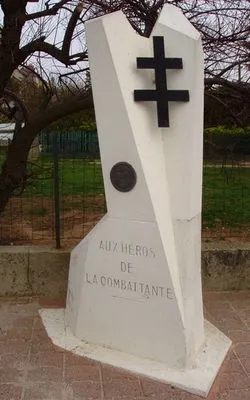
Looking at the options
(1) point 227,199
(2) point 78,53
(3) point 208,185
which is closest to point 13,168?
(2) point 78,53

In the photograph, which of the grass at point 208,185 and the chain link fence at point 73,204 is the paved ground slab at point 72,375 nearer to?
the chain link fence at point 73,204

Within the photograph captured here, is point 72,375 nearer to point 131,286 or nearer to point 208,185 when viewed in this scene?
point 131,286

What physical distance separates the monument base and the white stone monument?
1 cm

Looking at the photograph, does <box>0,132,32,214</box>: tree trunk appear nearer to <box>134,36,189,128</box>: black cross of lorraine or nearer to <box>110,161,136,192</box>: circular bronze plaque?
<box>110,161,136,192</box>: circular bronze plaque

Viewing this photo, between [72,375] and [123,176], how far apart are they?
4.43 feet

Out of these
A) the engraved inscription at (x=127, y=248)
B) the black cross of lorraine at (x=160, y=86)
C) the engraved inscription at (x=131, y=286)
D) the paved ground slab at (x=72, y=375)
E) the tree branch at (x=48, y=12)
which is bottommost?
the paved ground slab at (x=72, y=375)

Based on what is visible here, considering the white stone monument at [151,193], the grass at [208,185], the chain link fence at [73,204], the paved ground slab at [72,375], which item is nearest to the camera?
the paved ground slab at [72,375]

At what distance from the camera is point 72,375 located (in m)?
3.37

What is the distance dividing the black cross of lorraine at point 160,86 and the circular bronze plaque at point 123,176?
1.22ft

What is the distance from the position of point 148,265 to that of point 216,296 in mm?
1680

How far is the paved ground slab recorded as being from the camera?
10.4ft

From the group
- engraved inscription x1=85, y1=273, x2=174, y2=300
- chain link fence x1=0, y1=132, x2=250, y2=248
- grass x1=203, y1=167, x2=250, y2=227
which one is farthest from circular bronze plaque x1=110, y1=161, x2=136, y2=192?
grass x1=203, y1=167, x2=250, y2=227

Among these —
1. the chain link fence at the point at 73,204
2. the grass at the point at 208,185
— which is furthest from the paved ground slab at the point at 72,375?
the grass at the point at 208,185

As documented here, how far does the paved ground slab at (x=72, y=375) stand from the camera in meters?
3.17
